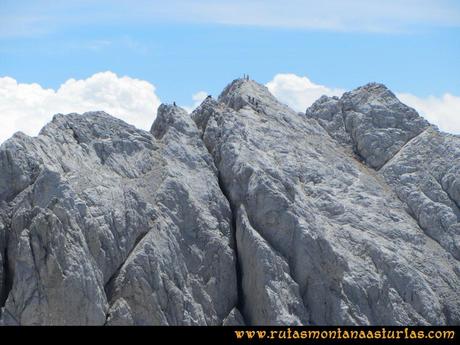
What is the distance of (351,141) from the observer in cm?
6084

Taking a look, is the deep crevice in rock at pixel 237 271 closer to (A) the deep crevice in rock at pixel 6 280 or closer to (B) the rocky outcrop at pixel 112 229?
(B) the rocky outcrop at pixel 112 229

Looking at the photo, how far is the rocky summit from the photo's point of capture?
144 ft

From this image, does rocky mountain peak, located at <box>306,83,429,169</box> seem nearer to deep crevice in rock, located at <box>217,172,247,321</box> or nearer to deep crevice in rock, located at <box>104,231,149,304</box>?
deep crevice in rock, located at <box>217,172,247,321</box>

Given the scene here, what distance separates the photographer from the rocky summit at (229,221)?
43906 millimetres

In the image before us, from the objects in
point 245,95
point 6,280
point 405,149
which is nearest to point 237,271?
point 6,280

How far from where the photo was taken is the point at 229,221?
166ft

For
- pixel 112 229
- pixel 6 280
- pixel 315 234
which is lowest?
pixel 6 280

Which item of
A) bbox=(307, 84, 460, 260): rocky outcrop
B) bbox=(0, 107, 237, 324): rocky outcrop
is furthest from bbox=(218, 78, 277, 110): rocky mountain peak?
bbox=(0, 107, 237, 324): rocky outcrop

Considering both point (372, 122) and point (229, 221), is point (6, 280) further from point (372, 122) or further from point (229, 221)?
point (372, 122)

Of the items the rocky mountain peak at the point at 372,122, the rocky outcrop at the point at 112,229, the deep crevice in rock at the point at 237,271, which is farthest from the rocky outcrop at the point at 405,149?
the rocky outcrop at the point at 112,229

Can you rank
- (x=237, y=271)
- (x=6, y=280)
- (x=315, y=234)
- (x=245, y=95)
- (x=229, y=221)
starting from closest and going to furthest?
(x=6, y=280) → (x=237, y=271) → (x=315, y=234) → (x=229, y=221) → (x=245, y=95)
